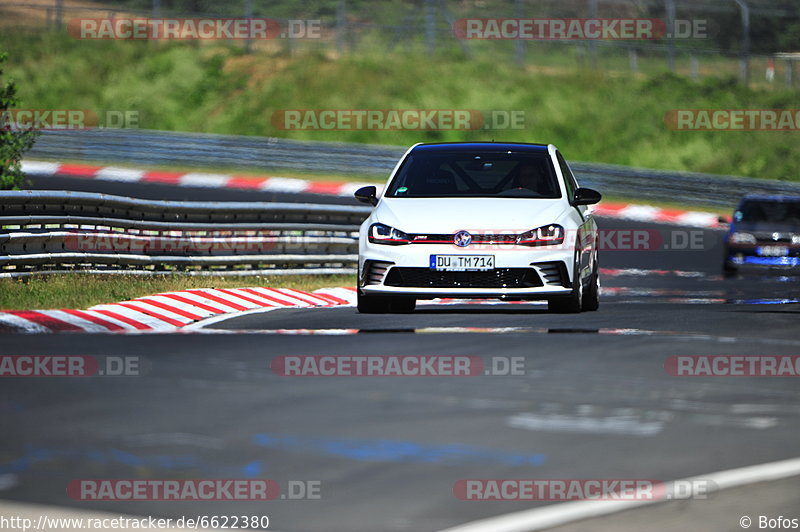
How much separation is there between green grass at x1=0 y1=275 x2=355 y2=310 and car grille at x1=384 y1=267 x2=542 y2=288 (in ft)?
11.4

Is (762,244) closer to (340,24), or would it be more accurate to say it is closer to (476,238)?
(476,238)

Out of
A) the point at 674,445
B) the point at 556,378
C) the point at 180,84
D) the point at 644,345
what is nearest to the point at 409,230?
the point at 644,345

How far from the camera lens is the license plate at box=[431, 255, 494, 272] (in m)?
13.0

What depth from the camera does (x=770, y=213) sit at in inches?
960

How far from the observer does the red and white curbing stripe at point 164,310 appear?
509 inches

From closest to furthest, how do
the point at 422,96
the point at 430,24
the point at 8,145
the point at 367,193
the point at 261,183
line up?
the point at 367,193 → the point at 8,145 → the point at 261,183 → the point at 430,24 → the point at 422,96

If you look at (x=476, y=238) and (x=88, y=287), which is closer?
(x=476, y=238)

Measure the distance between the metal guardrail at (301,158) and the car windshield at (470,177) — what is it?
20.5 metres

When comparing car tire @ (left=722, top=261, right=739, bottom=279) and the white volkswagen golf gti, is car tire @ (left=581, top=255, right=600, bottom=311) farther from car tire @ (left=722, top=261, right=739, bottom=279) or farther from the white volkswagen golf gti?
car tire @ (left=722, top=261, right=739, bottom=279)

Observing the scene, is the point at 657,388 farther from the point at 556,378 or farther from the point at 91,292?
the point at 91,292

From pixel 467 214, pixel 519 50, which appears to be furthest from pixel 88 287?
pixel 519 50

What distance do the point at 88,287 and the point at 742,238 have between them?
37.9 ft

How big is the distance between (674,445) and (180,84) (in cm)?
4107

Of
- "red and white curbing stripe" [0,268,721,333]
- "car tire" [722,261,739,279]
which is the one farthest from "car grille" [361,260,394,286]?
"car tire" [722,261,739,279]
